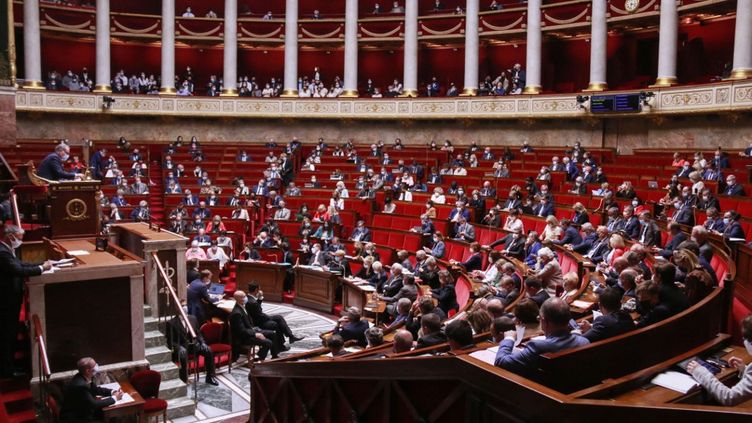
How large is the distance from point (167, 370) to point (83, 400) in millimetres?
2028

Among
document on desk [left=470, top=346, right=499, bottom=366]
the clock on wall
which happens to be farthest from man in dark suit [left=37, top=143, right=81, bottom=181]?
the clock on wall

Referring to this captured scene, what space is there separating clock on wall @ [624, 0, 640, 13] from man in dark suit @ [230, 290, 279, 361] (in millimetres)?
16132

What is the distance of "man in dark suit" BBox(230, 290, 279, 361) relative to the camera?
10047 mm

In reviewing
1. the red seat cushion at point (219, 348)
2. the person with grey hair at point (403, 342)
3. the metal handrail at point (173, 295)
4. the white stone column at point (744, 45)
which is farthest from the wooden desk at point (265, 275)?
the white stone column at point (744, 45)

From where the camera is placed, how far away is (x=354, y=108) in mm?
24406

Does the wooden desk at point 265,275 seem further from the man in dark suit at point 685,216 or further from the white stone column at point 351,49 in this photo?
the white stone column at point 351,49

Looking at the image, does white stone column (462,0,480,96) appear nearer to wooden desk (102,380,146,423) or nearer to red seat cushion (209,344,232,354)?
red seat cushion (209,344,232,354)

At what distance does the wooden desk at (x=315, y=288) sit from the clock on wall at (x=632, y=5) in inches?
529

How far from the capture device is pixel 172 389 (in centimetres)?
820

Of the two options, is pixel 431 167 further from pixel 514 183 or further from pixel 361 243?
pixel 361 243

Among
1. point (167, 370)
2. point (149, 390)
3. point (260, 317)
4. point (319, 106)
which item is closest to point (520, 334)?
point (149, 390)

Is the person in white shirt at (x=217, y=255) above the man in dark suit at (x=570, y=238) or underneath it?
underneath

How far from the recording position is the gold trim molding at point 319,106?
2130 centimetres

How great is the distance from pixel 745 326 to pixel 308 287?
10.8m
